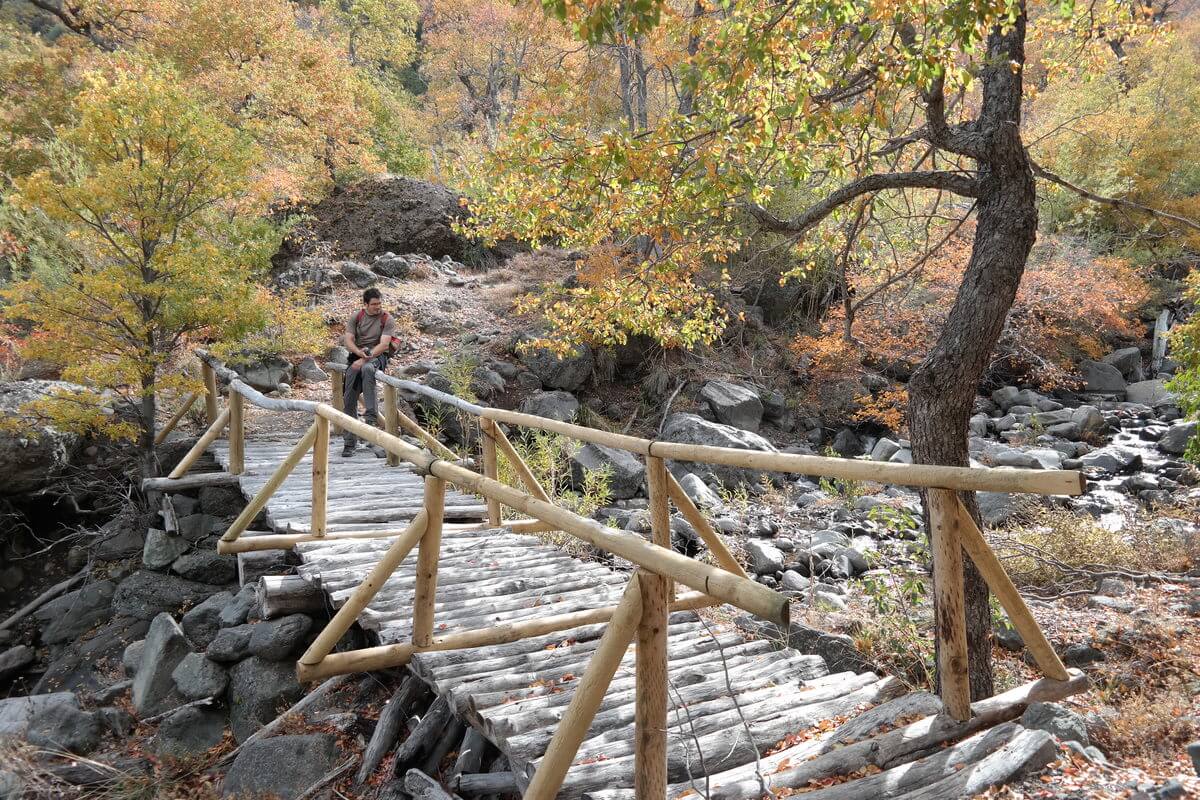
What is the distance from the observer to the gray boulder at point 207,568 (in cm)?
735

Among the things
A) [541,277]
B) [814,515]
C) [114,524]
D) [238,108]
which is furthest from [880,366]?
[238,108]

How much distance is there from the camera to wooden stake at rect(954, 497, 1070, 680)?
8.25ft

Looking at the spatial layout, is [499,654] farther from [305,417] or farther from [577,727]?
[305,417]

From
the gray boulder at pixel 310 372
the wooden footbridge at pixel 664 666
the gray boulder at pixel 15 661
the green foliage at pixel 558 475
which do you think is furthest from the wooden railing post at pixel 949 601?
the gray boulder at pixel 310 372

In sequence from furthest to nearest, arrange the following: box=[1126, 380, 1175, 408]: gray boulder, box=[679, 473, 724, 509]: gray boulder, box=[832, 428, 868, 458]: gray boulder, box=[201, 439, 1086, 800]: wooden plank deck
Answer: box=[1126, 380, 1175, 408]: gray boulder → box=[832, 428, 868, 458]: gray boulder → box=[679, 473, 724, 509]: gray boulder → box=[201, 439, 1086, 800]: wooden plank deck

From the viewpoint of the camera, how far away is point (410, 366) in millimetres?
13031

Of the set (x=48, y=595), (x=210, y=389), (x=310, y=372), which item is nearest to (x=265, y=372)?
(x=310, y=372)

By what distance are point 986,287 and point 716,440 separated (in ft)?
24.9

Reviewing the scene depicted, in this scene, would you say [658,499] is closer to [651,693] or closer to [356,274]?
[651,693]

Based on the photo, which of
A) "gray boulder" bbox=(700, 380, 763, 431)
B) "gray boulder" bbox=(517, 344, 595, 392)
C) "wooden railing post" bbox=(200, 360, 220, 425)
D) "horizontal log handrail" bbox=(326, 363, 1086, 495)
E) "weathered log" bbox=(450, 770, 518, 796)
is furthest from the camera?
"gray boulder" bbox=(517, 344, 595, 392)

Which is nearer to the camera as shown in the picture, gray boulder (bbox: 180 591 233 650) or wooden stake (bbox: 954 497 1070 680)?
wooden stake (bbox: 954 497 1070 680)

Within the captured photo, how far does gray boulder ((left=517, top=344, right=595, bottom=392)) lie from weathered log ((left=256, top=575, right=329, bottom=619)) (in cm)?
872

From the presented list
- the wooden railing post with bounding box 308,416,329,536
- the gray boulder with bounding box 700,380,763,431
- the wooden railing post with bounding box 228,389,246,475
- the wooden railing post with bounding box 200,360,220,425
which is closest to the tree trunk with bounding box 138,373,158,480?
the wooden railing post with bounding box 200,360,220,425

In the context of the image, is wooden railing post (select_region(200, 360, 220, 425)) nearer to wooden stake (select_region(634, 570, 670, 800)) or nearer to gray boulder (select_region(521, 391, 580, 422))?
gray boulder (select_region(521, 391, 580, 422))
